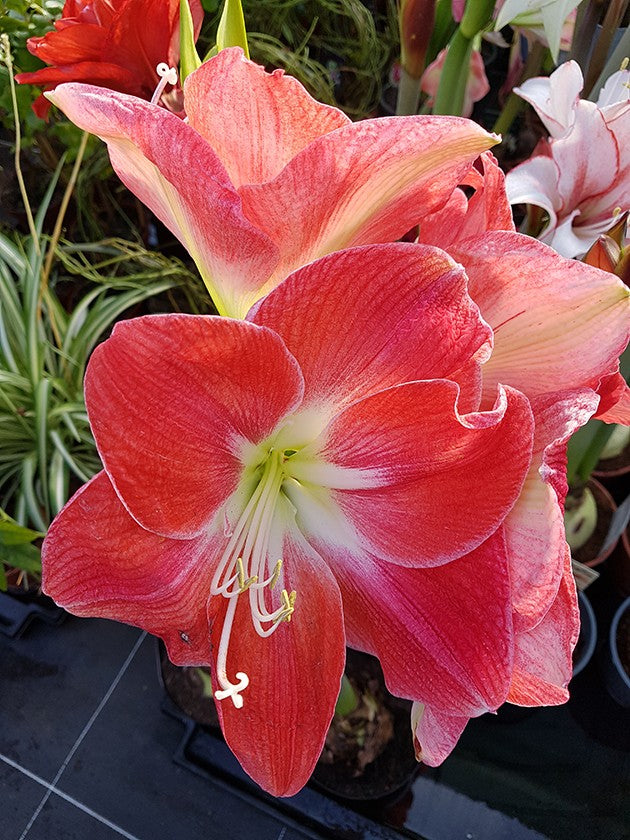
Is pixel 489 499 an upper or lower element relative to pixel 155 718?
upper

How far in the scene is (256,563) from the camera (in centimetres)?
43

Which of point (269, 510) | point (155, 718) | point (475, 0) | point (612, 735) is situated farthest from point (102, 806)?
point (475, 0)

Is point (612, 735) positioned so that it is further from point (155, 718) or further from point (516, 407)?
point (516, 407)

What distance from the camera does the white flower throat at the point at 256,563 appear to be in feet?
1.35

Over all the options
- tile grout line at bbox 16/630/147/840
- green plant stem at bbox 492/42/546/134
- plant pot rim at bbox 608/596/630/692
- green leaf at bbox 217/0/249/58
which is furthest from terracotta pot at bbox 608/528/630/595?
green leaf at bbox 217/0/249/58

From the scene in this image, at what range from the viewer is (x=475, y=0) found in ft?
1.97

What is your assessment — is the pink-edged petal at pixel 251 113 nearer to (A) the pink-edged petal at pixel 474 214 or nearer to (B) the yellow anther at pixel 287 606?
(A) the pink-edged petal at pixel 474 214

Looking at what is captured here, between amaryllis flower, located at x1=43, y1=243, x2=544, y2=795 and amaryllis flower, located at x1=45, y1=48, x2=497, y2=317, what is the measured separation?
1.7 inches

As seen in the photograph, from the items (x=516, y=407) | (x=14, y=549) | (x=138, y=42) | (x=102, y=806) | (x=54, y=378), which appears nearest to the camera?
(x=516, y=407)

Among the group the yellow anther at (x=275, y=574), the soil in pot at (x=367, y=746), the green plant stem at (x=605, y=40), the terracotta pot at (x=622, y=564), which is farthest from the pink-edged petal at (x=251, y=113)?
the terracotta pot at (x=622, y=564)

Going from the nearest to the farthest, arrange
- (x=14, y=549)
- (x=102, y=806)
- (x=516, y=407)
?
1. (x=516, y=407)
2. (x=14, y=549)
3. (x=102, y=806)

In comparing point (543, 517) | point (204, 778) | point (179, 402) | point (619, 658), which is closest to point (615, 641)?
point (619, 658)

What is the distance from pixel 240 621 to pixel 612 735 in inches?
35.8

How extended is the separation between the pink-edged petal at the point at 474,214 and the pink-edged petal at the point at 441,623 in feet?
0.56
